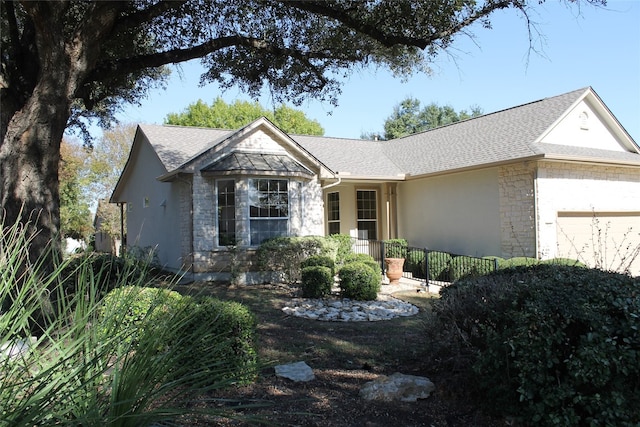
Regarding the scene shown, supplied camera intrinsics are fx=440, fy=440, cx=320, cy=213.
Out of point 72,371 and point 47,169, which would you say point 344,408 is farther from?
point 47,169

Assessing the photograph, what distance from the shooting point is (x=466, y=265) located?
40.8ft

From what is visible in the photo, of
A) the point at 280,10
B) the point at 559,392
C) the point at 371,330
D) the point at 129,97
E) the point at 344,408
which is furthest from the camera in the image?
the point at 129,97

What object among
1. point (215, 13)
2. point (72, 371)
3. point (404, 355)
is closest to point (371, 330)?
point (404, 355)

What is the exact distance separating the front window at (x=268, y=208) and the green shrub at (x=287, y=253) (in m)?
0.62

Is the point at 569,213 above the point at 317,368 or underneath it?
above

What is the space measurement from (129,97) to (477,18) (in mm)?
9507

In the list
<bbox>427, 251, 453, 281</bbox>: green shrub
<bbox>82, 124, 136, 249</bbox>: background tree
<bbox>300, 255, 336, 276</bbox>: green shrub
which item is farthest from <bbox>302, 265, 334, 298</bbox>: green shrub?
<bbox>82, 124, 136, 249</bbox>: background tree

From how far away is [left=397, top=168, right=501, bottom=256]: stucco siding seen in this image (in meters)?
13.7

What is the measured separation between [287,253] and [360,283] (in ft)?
9.48

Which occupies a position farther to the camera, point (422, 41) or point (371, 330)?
point (422, 41)

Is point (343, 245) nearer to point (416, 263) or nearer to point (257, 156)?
point (416, 263)

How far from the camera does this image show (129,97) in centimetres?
1263

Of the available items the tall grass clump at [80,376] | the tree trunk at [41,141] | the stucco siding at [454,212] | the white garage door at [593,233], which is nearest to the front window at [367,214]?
the stucco siding at [454,212]

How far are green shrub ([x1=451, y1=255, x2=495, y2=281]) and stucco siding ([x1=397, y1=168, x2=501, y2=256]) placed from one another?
4.86 feet
